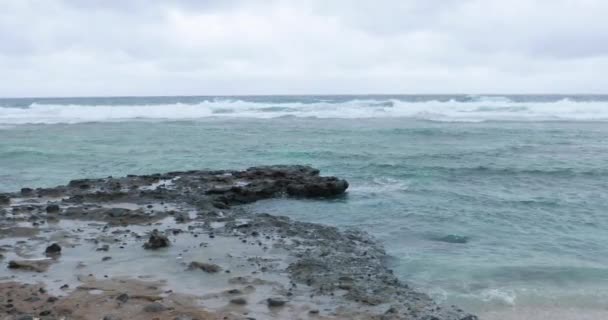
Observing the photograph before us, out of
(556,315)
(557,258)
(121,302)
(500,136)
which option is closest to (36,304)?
(121,302)

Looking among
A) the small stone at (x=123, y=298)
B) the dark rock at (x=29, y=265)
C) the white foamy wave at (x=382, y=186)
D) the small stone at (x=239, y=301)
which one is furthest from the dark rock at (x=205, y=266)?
the white foamy wave at (x=382, y=186)

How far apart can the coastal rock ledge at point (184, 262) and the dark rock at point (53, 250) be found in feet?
0.08

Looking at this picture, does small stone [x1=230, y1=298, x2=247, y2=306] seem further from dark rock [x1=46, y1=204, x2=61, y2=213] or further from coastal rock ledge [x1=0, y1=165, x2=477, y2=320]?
dark rock [x1=46, y1=204, x2=61, y2=213]

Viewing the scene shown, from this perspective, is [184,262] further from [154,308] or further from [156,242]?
[154,308]

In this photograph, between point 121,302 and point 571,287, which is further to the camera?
point 571,287

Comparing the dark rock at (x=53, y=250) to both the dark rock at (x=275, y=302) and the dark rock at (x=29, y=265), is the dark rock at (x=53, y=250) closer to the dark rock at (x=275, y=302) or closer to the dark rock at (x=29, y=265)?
the dark rock at (x=29, y=265)

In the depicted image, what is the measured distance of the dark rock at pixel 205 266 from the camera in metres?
9.55

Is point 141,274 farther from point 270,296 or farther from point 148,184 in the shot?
point 148,184

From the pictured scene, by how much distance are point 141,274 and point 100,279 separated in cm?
63

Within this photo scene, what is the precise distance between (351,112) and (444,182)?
4414 centimetres

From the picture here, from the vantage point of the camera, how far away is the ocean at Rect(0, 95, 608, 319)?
10.3 metres

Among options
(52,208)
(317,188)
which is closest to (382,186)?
(317,188)

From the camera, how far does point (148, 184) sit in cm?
1739

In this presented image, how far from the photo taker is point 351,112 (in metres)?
63.5
